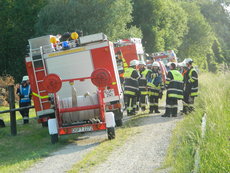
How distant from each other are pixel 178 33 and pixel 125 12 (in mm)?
21466

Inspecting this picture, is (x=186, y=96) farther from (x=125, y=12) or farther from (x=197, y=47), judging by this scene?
(x=197, y=47)

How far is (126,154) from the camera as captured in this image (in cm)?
900

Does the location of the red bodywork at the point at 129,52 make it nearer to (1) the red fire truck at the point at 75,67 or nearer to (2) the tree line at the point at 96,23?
(1) the red fire truck at the point at 75,67

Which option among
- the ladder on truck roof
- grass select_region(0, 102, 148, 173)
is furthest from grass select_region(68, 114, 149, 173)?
the ladder on truck roof

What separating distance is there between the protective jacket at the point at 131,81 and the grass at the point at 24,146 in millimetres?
3169

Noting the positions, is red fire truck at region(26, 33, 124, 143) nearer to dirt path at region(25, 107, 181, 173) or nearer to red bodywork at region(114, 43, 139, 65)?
dirt path at region(25, 107, 181, 173)

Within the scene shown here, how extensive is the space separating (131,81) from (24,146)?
4.72 meters

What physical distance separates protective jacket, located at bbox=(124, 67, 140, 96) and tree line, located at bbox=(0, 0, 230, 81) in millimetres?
19869

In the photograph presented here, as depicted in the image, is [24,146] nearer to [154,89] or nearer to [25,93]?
[25,93]

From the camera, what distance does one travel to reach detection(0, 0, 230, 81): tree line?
115 feet

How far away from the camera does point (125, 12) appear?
36.8 metres

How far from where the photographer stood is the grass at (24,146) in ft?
30.0

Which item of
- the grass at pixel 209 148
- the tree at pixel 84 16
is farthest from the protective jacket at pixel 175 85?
the tree at pixel 84 16

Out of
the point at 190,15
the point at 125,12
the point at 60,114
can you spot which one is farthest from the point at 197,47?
the point at 60,114
